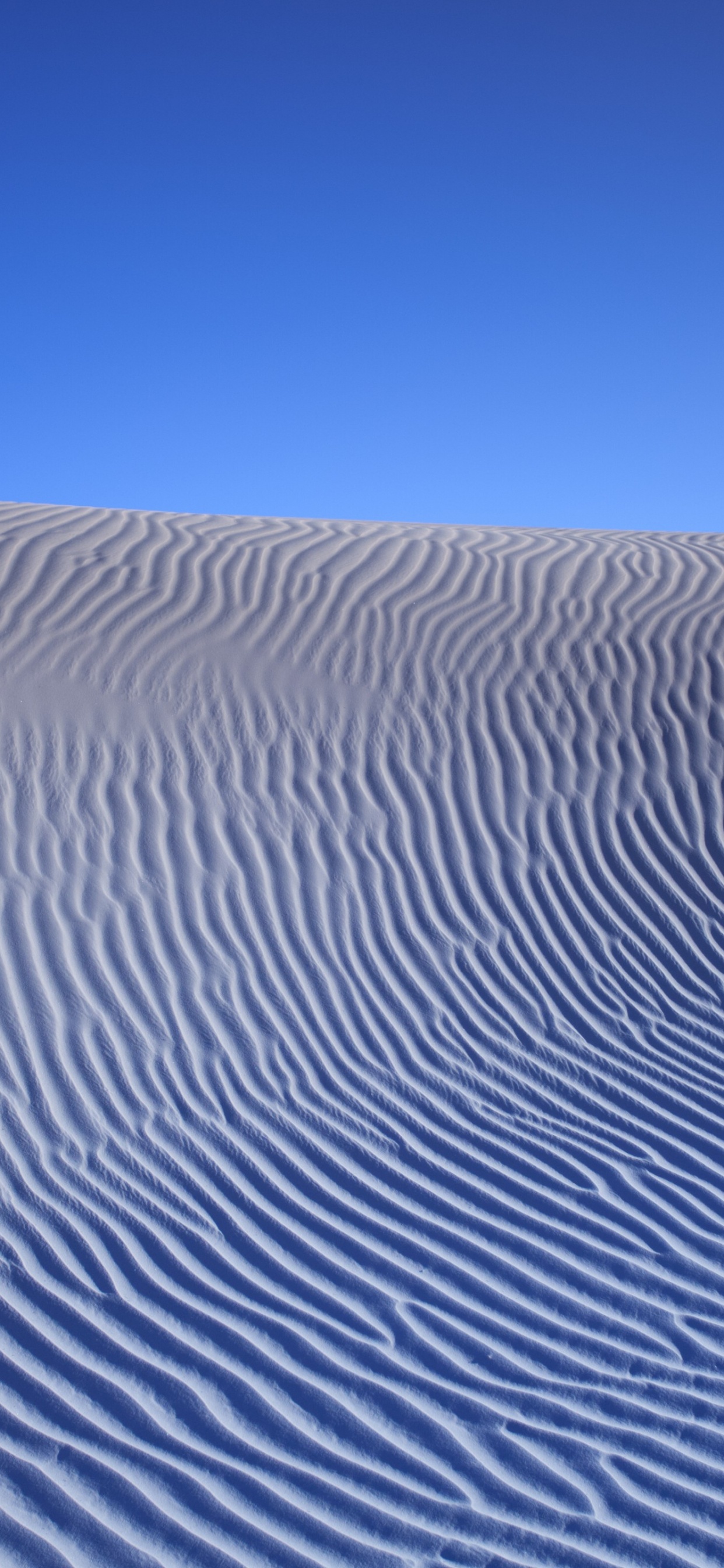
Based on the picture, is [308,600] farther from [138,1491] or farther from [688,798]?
[138,1491]

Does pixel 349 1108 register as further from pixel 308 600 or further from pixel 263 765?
pixel 308 600

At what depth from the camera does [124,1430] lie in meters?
2.96

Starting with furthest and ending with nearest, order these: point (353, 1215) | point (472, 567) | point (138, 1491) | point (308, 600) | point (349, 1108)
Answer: point (472, 567)
point (308, 600)
point (349, 1108)
point (353, 1215)
point (138, 1491)

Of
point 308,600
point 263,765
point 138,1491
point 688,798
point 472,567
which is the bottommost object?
point 138,1491

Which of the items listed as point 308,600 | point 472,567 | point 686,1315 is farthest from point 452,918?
point 472,567

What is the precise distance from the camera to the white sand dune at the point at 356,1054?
2902 mm

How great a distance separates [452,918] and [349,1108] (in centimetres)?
150

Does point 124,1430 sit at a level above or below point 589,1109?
below

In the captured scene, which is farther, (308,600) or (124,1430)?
(308,600)

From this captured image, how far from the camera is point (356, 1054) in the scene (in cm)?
475

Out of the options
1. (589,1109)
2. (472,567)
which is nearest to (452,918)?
(589,1109)

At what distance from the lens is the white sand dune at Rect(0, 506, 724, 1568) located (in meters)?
2.90

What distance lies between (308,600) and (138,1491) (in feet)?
19.3

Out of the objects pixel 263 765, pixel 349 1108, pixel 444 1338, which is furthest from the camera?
pixel 263 765
